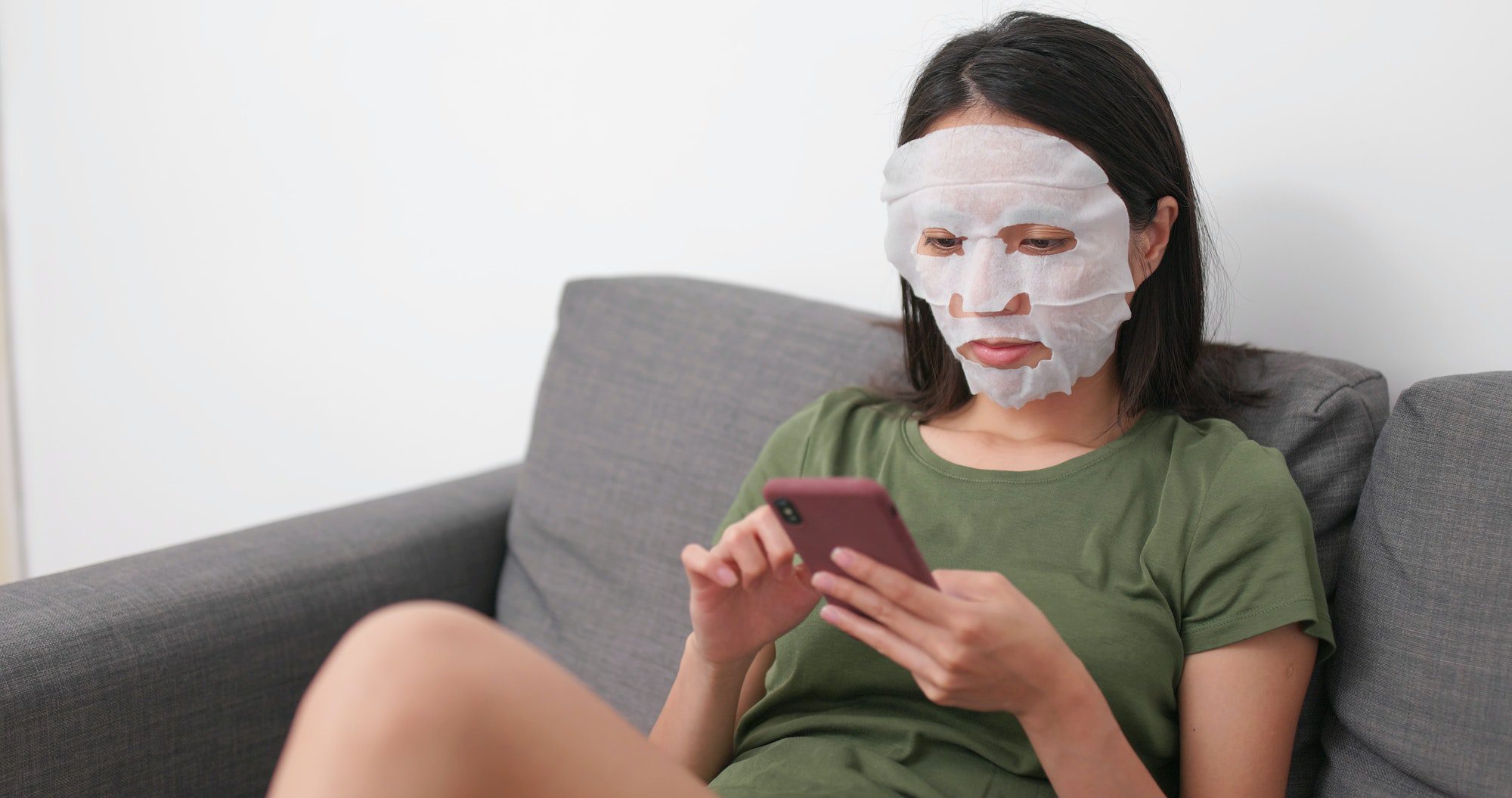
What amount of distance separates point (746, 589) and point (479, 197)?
49.1 inches

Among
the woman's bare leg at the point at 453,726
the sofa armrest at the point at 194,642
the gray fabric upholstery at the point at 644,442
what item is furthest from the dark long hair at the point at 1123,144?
the sofa armrest at the point at 194,642

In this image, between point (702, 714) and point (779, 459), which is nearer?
point (702, 714)

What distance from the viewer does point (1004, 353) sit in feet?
3.72

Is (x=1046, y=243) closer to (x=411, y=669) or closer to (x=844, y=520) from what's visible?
(x=844, y=520)

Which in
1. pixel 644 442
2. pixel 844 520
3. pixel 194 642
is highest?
pixel 844 520

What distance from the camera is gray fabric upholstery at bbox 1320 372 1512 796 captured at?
998 mm

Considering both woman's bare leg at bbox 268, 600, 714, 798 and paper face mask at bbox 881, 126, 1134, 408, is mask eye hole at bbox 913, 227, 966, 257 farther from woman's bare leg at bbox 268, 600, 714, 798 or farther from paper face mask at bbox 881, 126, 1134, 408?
woman's bare leg at bbox 268, 600, 714, 798

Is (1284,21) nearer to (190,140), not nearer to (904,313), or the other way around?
(904,313)

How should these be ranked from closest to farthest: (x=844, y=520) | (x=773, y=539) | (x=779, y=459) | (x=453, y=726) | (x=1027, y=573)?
(x=453, y=726), (x=844, y=520), (x=773, y=539), (x=1027, y=573), (x=779, y=459)

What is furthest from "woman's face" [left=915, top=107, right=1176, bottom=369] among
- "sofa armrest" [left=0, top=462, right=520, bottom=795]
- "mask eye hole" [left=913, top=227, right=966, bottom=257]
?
"sofa armrest" [left=0, top=462, right=520, bottom=795]

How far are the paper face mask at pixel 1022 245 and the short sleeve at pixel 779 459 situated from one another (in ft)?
0.69

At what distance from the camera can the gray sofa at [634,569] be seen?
1.04 meters

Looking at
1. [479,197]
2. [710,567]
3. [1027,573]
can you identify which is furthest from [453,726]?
[479,197]

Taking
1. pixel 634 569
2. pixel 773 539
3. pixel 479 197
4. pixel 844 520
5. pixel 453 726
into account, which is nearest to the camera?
pixel 453 726
